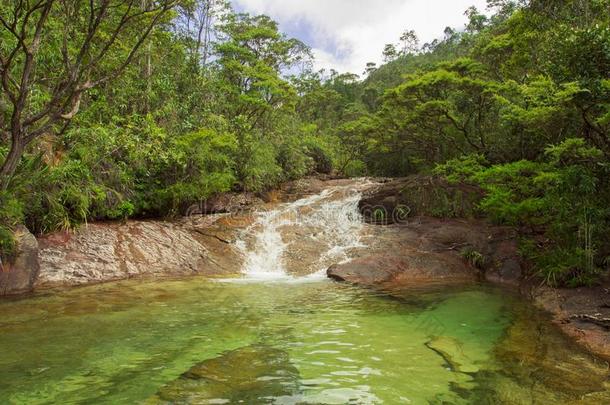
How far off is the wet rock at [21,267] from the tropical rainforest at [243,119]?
0.28 meters

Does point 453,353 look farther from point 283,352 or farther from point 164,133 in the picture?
point 164,133

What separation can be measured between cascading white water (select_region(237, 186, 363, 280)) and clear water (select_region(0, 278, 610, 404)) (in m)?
4.15

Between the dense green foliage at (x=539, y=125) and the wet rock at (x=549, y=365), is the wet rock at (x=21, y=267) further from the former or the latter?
the dense green foliage at (x=539, y=125)

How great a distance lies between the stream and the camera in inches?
183

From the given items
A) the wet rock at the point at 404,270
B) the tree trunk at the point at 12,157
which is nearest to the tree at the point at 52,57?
the tree trunk at the point at 12,157

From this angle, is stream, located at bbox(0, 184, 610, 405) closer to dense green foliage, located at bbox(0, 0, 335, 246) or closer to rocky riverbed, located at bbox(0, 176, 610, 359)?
rocky riverbed, located at bbox(0, 176, 610, 359)

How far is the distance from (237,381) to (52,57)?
10.1m

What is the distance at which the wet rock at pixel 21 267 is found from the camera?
31.8ft

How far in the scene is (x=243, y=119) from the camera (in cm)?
1912

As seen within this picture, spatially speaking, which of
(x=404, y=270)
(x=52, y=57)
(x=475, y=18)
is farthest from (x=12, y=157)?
(x=475, y=18)

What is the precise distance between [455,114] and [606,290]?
1161 cm

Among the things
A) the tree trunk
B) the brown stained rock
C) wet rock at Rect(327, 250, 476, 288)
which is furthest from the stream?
the tree trunk

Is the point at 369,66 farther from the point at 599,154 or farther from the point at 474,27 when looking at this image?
the point at 599,154

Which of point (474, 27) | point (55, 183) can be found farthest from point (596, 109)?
point (474, 27)
